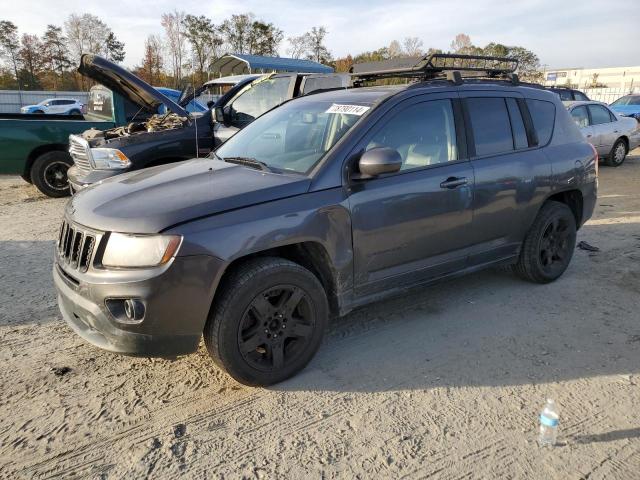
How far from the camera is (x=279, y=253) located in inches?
125

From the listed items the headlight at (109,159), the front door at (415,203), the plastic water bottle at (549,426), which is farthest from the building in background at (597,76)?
the plastic water bottle at (549,426)

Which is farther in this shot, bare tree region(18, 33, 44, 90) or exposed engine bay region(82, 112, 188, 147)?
bare tree region(18, 33, 44, 90)

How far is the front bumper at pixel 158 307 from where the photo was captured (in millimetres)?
2592

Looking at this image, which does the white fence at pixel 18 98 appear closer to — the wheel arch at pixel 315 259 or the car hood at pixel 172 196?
the car hood at pixel 172 196

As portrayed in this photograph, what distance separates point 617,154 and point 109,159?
457 inches

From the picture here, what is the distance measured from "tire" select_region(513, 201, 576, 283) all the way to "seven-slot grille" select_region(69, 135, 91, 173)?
5.49 metres

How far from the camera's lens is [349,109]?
3.60 m

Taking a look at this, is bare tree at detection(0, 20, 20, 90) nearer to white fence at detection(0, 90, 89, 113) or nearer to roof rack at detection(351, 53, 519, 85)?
white fence at detection(0, 90, 89, 113)

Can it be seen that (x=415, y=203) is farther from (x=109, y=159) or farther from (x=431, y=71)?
(x=109, y=159)

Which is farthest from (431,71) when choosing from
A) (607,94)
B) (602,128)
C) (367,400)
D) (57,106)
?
(607,94)

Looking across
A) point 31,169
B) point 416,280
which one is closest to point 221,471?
point 416,280

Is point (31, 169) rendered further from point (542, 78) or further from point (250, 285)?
point (542, 78)

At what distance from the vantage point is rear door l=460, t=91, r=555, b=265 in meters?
3.95

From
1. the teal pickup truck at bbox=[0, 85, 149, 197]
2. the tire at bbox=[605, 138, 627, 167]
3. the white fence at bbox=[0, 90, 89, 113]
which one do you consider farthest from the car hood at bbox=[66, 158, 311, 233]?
the white fence at bbox=[0, 90, 89, 113]
